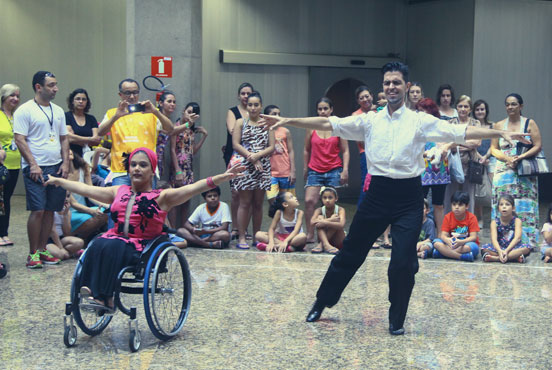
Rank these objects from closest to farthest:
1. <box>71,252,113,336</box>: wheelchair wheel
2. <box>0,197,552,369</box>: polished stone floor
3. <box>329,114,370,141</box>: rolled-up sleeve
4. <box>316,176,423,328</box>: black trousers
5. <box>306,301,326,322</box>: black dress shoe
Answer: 1. <box>0,197,552,369</box>: polished stone floor
2. <box>71,252,113,336</box>: wheelchair wheel
3. <box>316,176,423,328</box>: black trousers
4. <box>329,114,370,141</box>: rolled-up sleeve
5. <box>306,301,326,322</box>: black dress shoe

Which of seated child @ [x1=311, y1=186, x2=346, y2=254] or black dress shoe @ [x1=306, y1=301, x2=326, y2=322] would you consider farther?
seated child @ [x1=311, y1=186, x2=346, y2=254]

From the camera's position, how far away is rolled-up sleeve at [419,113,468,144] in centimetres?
565

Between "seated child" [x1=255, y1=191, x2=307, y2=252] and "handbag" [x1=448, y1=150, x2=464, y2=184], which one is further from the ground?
"handbag" [x1=448, y1=150, x2=464, y2=184]

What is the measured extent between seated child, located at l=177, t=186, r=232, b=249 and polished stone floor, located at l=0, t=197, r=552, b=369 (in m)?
0.82

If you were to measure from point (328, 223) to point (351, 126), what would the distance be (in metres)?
3.00

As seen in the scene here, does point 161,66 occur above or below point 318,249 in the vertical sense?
above

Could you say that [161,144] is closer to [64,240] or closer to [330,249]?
[64,240]

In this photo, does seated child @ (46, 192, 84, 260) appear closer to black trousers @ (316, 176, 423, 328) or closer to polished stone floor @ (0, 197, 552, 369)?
polished stone floor @ (0, 197, 552, 369)

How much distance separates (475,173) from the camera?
9523 millimetres

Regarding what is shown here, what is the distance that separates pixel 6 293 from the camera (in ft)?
22.0

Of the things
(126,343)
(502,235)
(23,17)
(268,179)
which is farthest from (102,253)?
(23,17)

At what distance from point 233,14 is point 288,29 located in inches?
38.3

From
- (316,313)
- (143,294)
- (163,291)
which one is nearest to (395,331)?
(316,313)

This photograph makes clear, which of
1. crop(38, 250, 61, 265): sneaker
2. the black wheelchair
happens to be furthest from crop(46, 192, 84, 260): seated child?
the black wheelchair
